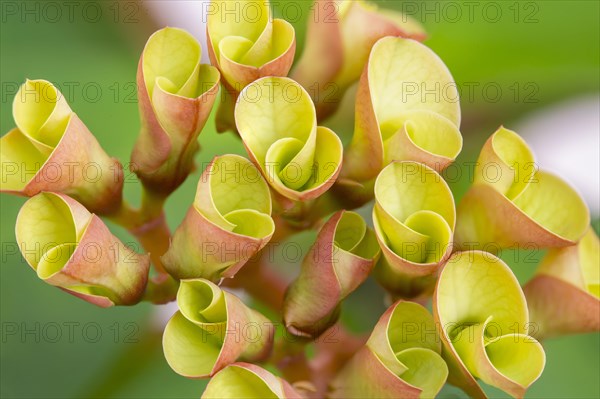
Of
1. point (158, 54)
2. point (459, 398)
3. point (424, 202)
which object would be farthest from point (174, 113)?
point (459, 398)

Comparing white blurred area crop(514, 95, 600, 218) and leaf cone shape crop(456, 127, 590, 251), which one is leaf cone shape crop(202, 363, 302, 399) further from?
white blurred area crop(514, 95, 600, 218)

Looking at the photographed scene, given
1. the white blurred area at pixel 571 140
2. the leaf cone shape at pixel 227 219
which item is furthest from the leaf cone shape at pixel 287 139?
the white blurred area at pixel 571 140

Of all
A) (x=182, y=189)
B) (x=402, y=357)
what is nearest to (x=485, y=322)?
(x=402, y=357)

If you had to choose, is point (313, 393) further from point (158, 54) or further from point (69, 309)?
point (69, 309)

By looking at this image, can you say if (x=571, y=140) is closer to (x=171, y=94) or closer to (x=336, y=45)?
(x=336, y=45)

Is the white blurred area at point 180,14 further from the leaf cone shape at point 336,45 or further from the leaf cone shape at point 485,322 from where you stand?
the leaf cone shape at point 485,322

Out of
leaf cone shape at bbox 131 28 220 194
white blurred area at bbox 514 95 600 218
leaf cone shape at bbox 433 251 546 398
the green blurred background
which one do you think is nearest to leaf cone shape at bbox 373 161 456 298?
leaf cone shape at bbox 433 251 546 398
